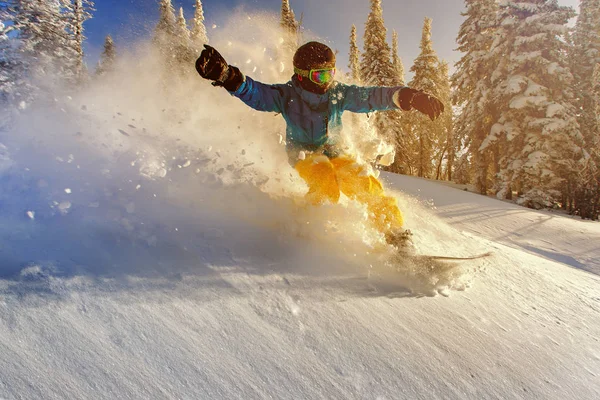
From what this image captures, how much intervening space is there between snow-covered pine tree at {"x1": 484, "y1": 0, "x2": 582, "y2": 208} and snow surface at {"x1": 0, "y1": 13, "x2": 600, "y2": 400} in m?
12.5

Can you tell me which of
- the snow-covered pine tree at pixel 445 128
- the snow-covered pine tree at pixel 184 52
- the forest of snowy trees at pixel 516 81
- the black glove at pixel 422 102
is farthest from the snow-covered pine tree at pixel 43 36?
the snow-covered pine tree at pixel 445 128

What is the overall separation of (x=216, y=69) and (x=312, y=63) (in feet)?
3.29

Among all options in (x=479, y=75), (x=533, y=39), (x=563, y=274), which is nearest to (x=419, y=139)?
(x=479, y=75)

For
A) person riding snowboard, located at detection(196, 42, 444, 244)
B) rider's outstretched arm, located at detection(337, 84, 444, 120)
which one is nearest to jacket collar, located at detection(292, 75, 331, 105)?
person riding snowboard, located at detection(196, 42, 444, 244)

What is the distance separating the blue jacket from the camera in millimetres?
3381

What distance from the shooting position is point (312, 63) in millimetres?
3262

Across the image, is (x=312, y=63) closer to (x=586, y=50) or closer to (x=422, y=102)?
(x=422, y=102)

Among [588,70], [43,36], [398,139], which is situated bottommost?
[398,139]

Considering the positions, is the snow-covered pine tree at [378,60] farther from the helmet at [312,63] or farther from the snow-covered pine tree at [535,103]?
the helmet at [312,63]

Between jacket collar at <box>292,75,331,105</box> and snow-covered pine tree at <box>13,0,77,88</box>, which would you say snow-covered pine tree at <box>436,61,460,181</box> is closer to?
snow-covered pine tree at <box>13,0,77,88</box>

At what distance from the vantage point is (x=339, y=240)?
8.73ft

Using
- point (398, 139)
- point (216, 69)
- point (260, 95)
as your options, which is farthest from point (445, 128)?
point (216, 69)

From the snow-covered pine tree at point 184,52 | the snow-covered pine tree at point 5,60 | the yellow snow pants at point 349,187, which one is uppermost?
the snow-covered pine tree at point 5,60

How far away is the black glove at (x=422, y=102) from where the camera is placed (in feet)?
10.8
